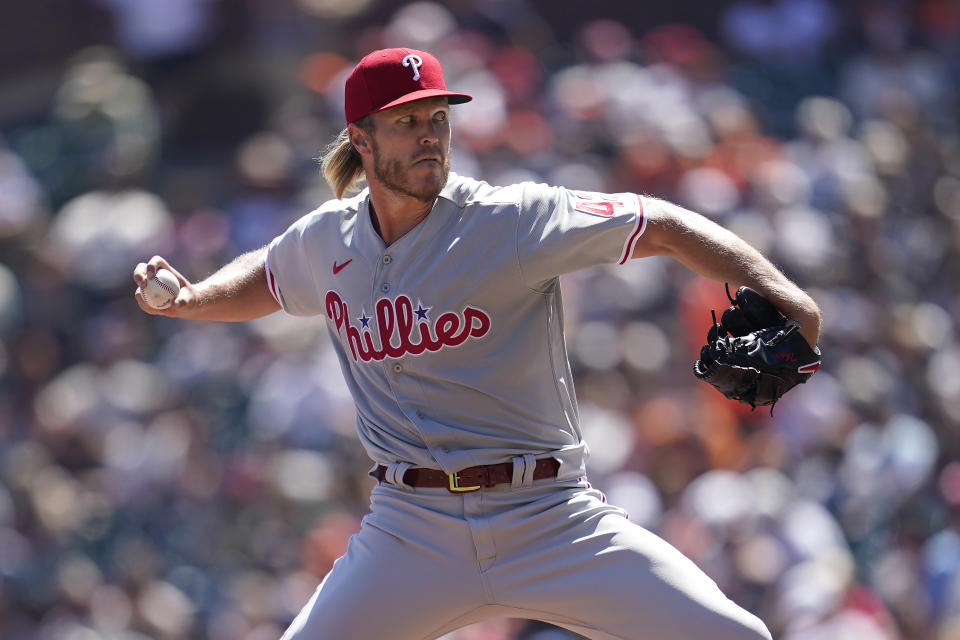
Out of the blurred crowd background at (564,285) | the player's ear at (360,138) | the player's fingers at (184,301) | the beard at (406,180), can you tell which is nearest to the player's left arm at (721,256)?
the beard at (406,180)

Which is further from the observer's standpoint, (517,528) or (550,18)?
(550,18)

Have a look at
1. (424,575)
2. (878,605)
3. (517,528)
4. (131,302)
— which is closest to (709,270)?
(517,528)

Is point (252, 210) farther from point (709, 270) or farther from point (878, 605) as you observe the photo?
point (709, 270)

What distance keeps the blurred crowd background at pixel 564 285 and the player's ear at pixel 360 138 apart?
124 inches

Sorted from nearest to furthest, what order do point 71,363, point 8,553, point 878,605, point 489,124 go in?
point 878,605
point 8,553
point 71,363
point 489,124

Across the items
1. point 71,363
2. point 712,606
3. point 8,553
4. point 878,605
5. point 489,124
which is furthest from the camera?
point 489,124

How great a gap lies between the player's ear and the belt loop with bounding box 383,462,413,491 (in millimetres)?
836

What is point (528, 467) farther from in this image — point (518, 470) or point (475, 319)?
point (475, 319)

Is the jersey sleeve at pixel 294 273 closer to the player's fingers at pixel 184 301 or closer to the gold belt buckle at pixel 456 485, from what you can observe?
the player's fingers at pixel 184 301

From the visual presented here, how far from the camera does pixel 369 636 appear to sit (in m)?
3.26

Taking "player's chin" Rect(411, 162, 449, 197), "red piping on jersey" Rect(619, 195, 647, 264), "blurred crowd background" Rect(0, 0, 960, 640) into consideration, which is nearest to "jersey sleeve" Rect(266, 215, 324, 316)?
"player's chin" Rect(411, 162, 449, 197)

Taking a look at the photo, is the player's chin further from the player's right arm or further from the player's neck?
the player's right arm

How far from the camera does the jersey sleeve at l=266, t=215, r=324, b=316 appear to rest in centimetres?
368

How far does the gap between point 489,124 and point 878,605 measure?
13.2ft
